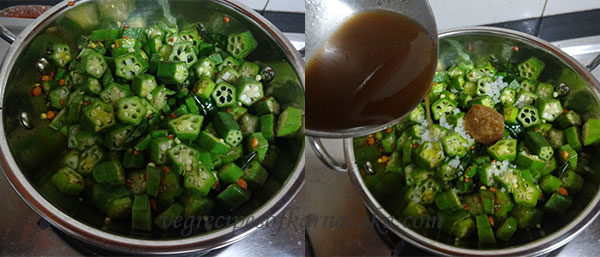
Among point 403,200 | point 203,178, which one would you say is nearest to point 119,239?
point 203,178

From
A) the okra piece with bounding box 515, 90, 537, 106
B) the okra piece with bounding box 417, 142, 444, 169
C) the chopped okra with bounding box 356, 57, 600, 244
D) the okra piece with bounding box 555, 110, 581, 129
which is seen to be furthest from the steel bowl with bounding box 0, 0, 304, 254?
the okra piece with bounding box 555, 110, 581, 129

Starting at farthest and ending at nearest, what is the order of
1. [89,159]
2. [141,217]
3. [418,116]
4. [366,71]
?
[418,116], [89,159], [141,217], [366,71]

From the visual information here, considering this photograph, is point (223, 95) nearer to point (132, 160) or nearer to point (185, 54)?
point (185, 54)

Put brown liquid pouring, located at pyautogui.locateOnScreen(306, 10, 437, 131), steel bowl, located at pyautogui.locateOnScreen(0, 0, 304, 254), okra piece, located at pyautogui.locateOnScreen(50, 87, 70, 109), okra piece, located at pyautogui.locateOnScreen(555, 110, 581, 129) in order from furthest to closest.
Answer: okra piece, located at pyautogui.locateOnScreen(555, 110, 581, 129), okra piece, located at pyautogui.locateOnScreen(50, 87, 70, 109), steel bowl, located at pyautogui.locateOnScreen(0, 0, 304, 254), brown liquid pouring, located at pyautogui.locateOnScreen(306, 10, 437, 131)

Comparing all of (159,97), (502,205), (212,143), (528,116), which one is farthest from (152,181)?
(528,116)

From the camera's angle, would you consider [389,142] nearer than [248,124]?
No

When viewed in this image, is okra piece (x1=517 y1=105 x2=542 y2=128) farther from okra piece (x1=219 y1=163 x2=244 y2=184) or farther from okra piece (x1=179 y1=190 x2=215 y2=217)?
okra piece (x1=179 y1=190 x2=215 y2=217)

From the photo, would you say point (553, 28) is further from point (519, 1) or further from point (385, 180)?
point (385, 180)

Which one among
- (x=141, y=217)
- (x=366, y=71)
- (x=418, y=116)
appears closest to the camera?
(x=366, y=71)
